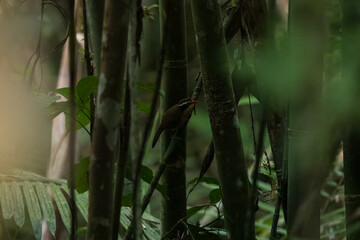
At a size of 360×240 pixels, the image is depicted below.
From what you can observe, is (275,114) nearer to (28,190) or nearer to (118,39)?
(118,39)

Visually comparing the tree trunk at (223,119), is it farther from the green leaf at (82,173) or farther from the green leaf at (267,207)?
the green leaf at (267,207)

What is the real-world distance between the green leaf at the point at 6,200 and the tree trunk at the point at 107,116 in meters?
0.44

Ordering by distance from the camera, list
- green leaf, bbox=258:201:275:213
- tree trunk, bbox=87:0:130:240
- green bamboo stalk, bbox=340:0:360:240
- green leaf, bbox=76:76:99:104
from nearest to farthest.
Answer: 1. green bamboo stalk, bbox=340:0:360:240
2. tree trunk, bbox=87:0:130:240
3. green leaf, bbox=76:76:99:104
4. green leaf, bbox=258:201:275:213

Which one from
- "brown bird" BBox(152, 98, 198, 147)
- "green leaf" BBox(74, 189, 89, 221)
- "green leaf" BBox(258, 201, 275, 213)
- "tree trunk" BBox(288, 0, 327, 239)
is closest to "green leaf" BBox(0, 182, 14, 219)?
"green leaf" BBox(74, 189, 89, 221)

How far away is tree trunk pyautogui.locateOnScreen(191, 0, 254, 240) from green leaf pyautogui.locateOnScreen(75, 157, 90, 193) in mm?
213

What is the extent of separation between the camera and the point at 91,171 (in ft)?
2.33

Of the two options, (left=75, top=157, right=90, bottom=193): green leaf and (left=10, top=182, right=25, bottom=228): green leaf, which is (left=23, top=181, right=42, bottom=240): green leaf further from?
(left=75, top=157, right=90, bottom=193): green leaf

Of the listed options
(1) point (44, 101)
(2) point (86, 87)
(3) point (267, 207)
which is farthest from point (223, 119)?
(3) point (267, 207)

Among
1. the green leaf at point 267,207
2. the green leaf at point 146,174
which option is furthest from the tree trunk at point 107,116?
the green leaf at point 267,207

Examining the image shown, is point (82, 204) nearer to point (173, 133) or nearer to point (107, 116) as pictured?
point (173, 133)

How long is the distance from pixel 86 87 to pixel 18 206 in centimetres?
37

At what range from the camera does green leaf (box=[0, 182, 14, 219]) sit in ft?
3.63

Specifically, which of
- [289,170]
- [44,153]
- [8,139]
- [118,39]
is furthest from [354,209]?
[44,153]

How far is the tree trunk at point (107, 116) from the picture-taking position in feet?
2.30
